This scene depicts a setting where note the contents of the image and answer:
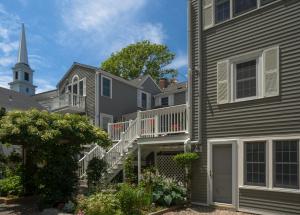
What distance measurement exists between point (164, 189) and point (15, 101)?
17.0 m

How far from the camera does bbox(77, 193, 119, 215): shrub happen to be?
8094 millimetres

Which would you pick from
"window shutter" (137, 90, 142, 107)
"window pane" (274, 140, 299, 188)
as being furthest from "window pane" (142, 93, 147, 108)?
"window pane" (274, 140, 299, 188)

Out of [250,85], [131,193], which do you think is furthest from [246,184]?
[131,193]

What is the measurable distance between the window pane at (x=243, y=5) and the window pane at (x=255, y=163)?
4.45m

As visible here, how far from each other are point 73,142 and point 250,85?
6.27 metres

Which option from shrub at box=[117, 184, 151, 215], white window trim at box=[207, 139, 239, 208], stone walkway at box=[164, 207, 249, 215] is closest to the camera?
shrub at box=[117, 184, 151, 215]

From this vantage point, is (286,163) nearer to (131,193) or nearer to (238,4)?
(131,193)

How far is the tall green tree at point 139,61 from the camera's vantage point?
40062 mm

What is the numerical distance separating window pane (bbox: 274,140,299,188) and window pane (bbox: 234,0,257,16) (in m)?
4.51

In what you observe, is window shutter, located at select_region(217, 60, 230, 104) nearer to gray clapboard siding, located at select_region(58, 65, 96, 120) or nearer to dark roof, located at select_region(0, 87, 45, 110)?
gray clapboard siding, located at select_region(58, 65, 96, 120)

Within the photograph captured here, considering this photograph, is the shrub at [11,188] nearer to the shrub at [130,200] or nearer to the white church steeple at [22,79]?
the shrub at [130,200]

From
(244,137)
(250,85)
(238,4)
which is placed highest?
(238,4)

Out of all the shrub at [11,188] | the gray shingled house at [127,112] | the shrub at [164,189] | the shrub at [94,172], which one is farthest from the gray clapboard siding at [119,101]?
the shrub at [164,189]

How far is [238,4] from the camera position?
11328 mm
